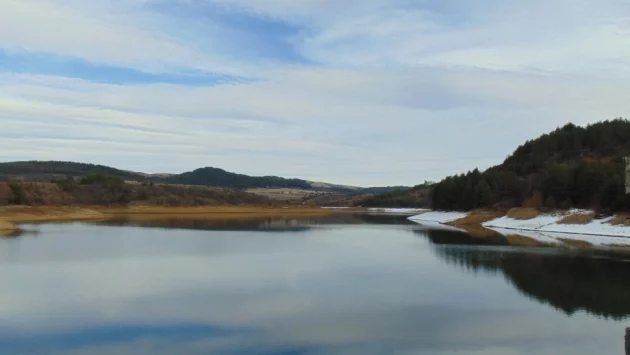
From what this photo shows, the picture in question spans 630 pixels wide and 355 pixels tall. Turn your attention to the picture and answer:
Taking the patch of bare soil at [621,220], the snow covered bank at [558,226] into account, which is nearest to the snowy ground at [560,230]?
the snow covered bank at [558,226]

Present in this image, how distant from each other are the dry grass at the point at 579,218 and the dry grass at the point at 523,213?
16.4ft

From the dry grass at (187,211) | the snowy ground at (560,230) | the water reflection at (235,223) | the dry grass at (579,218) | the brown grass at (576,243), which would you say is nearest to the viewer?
the brown grass at (576,243)

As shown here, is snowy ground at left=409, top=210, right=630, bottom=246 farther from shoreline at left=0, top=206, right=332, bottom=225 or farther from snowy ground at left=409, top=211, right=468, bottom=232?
shoreline at left=0, top=206, right=332, bottom=225

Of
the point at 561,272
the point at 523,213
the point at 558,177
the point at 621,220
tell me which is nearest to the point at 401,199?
the point at 523,213

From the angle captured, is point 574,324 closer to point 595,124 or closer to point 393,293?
point 393,293

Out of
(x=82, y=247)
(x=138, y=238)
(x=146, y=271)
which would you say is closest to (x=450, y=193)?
(x=138, y=238)

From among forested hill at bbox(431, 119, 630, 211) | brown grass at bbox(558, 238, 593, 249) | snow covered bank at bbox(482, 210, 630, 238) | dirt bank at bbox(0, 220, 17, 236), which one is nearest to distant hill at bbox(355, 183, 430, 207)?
forested hill at bbox(431, 119, 630, 211)

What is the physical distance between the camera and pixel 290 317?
1453cm

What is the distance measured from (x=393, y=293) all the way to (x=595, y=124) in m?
91.3

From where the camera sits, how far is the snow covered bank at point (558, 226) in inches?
1764

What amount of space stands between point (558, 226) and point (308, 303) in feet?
134

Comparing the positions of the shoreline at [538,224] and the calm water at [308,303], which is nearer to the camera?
the calm water at [308,303]

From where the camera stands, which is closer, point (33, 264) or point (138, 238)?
point (33, 264)

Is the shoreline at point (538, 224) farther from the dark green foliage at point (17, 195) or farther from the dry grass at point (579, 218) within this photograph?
the dark green foliage at point (17, 195)
